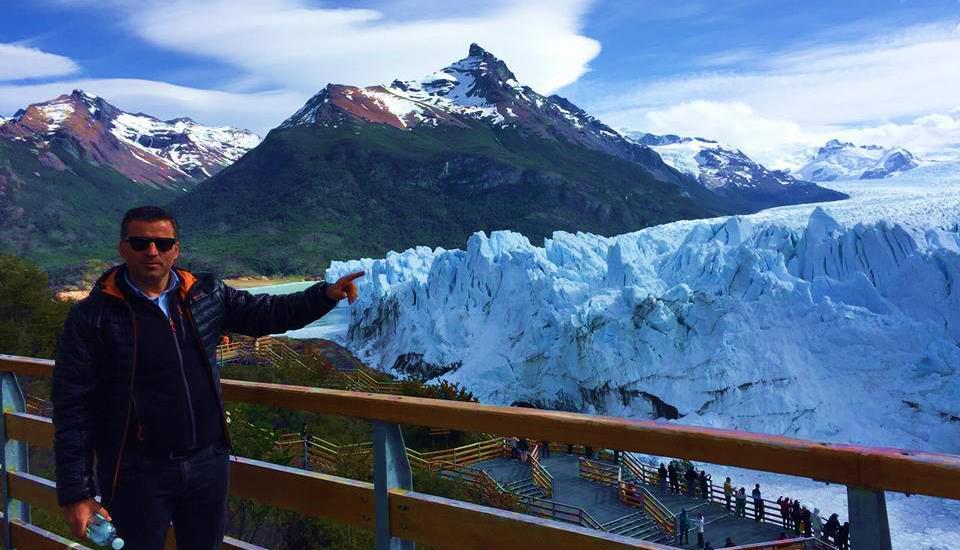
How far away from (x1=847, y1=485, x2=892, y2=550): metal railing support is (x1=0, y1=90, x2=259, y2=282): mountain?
57889mm

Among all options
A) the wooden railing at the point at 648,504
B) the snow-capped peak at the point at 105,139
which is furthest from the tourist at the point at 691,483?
the snow-capped peak at the point at 105,139

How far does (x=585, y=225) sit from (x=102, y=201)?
2942 inches

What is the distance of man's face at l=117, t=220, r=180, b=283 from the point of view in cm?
179

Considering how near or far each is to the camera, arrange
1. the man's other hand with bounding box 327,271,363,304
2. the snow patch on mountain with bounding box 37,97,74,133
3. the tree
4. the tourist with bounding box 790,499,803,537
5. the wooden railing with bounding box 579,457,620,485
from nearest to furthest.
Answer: the man's other hand with bounding box 327,271,363,304 < the tourist with bounding box 790,499,803,537 < the wooden railing with bounding box 579,457,620,485 < the tree < the snow patch on mountain with bounding box 37,97,74,133

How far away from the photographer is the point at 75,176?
112 meters

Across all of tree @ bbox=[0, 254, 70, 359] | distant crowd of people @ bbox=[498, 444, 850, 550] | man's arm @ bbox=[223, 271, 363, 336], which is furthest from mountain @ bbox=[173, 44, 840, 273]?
man's arm @ bbox=[223, 271, 363, 336]

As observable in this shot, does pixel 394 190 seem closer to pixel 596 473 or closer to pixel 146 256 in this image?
pixel 596 473

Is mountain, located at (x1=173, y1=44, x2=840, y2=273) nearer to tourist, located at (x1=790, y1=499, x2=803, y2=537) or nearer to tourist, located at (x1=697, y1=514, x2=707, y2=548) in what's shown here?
tourist, located at (x1=697, y1=514, x2=707, y2=548)

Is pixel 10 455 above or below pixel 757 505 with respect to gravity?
above

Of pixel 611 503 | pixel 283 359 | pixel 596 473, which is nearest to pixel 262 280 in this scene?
pixel 283 359

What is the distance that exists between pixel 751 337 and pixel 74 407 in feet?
52.2

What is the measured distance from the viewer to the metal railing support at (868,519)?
1.07m

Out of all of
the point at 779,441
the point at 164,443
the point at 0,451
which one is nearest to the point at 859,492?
the point at 779,441

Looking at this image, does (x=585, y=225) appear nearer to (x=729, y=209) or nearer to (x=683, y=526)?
(x=729, y=209)
